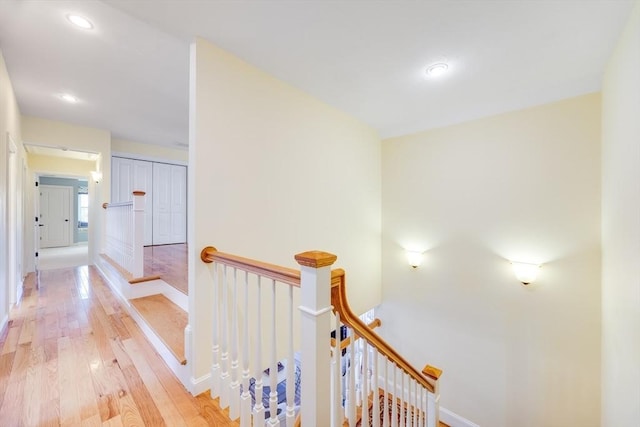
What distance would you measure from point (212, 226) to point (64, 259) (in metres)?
6.50

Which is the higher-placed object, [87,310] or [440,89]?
[440,89]

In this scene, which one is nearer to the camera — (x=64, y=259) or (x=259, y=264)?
(x=259, y=264)

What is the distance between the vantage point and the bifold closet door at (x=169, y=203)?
534 centimetres

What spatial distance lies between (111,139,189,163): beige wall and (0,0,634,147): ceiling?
1.66m

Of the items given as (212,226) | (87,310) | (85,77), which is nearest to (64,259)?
(87,310)

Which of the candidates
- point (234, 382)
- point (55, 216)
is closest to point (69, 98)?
point (234, 382)

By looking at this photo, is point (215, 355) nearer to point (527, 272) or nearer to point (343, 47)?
point (343, 47)

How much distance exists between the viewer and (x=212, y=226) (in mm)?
1720

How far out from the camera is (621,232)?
66.9 inches

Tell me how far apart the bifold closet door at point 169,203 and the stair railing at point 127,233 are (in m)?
1.32

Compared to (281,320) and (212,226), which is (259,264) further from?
(281,320)

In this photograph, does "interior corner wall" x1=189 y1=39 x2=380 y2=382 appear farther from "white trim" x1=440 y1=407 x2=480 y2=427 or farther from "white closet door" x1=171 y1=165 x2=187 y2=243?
"white closet door" x1=171 y1=165 x2=187 y2=243

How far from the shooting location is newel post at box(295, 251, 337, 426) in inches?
36.5

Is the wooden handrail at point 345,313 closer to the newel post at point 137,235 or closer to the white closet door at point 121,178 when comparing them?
the newel post at point 137,235
